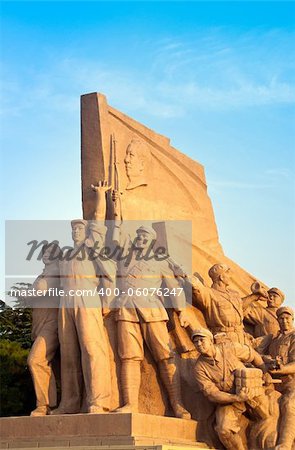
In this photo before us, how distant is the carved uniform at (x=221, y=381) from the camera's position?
35.6ft

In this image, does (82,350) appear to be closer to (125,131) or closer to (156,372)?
(156,372)

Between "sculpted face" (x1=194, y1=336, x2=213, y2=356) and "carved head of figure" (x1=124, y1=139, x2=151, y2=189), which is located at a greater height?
"carved head of figure" (x1=124, y1=139, x2=151, y2=189)

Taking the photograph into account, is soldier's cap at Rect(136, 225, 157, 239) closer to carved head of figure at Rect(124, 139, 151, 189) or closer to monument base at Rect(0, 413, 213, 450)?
carved head of figure at Rect(124, 139, 151, 189)

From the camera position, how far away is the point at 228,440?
35.7ft

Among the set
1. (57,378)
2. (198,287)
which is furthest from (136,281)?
(57,378)

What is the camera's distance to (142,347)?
37.1 feet

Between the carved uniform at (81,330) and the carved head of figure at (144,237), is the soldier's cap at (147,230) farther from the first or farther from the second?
the carved uniform at (81,330)

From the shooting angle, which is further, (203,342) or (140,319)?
(140,319)

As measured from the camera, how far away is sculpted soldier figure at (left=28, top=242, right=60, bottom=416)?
1141cm

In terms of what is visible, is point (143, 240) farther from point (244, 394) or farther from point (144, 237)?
point (244, 394)

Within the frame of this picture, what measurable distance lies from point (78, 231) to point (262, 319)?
9.08 ft

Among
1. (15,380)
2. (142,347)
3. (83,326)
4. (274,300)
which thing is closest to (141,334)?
(142,347)

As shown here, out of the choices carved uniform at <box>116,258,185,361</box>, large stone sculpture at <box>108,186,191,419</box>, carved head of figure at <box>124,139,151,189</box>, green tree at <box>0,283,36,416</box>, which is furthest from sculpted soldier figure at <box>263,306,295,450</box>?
green tree at <box>0,283,36,416</box>

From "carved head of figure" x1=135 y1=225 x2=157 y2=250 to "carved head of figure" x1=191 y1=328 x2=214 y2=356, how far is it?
131 centimetres
